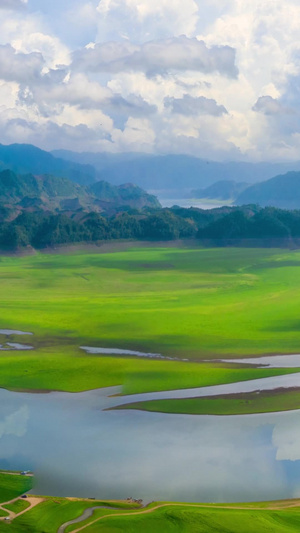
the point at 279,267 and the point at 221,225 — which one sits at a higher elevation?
the point at 221,225

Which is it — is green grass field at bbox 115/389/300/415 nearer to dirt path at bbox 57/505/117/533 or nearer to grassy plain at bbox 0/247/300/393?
grassy plain at bbox 0/247/300/393

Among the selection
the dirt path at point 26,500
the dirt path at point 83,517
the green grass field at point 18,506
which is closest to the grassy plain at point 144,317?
the dirt path at point 26,500

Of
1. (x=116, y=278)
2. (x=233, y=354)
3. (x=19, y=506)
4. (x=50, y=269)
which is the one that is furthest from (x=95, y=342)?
(x=50, y=269)

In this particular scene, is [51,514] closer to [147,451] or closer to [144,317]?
[147,451]

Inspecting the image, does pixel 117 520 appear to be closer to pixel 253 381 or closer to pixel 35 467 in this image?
pixel 35 467

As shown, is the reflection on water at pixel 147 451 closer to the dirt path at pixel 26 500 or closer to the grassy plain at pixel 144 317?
the dirt path at pixel 26 500

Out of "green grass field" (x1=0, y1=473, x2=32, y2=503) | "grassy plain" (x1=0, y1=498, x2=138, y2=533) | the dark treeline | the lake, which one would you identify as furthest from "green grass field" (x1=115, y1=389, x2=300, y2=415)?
the dark treeline
